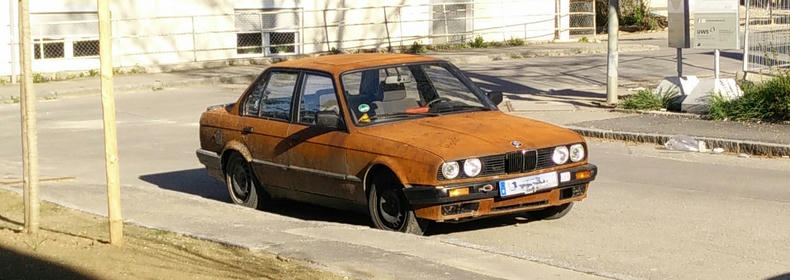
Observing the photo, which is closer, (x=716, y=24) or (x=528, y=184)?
(x=528, y=184)

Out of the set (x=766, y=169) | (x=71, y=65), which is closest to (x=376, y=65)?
(x=766, y=169)

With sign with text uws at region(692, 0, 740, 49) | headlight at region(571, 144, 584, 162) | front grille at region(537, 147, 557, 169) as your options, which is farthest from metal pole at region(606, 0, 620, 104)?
front grille at region(537, 147, 557, 169)

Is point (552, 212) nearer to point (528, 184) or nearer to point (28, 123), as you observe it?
point (528, 184)

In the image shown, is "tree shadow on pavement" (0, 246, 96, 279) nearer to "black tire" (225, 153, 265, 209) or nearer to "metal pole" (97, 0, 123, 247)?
"metal pole" (97, 0, 123, 247)

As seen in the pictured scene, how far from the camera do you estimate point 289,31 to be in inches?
1264

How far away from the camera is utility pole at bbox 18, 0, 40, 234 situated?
9500mm

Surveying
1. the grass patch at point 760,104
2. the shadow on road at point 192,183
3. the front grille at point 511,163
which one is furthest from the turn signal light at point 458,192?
the grass patch at point 760,104

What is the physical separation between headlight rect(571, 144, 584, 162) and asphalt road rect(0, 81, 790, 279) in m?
0.59

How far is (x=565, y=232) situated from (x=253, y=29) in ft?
71.9

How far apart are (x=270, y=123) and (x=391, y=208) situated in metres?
1.86

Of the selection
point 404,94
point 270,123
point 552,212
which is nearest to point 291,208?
point 270,123

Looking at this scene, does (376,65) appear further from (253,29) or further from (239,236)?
(253,29)

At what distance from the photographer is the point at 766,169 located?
13.7 meters

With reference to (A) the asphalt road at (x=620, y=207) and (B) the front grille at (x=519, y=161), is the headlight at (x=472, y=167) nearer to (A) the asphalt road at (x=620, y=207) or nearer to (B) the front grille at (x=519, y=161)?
(B) the front grille at (x=519, y=161)
